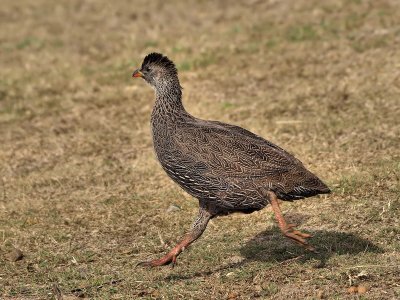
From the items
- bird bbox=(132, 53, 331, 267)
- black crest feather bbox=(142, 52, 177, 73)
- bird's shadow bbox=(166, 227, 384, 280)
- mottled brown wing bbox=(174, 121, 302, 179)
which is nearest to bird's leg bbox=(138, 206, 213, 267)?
bird bbox=(132, 53, 331, 267)

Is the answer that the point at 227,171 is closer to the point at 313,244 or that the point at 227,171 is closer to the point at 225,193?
the point at 225,193

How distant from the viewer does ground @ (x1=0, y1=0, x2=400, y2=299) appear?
765cm

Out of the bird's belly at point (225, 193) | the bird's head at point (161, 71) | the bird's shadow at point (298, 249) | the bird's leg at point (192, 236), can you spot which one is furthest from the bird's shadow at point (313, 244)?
the bird's head at point (161, 71)

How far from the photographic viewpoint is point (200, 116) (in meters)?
12.8

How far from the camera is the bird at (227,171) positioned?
7.32 metres

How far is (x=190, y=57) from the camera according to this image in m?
15.4

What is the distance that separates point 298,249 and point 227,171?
126 centimetres

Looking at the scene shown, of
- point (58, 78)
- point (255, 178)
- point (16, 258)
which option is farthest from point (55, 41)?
point (255, 178)

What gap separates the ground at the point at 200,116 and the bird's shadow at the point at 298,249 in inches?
1.0

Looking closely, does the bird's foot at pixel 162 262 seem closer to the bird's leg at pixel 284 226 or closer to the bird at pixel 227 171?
the bird at pixel 227 171

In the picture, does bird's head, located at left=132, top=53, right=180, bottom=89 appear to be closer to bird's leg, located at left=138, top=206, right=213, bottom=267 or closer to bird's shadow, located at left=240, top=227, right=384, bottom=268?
bird's leg, located at left=138, top=206, right=213, bottom=267

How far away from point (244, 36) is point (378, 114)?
5265 mm

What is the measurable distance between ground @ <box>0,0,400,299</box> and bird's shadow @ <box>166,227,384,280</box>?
3 cm

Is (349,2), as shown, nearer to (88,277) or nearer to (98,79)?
(98,79)
